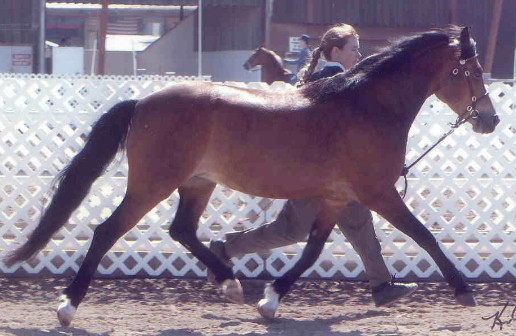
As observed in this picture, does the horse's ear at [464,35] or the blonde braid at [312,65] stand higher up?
the horse's ear at [464,35]

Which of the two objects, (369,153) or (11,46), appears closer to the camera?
(369,153)

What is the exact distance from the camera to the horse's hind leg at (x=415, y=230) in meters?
5.40

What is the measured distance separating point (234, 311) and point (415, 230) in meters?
1.31

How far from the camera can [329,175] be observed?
5.43 meters

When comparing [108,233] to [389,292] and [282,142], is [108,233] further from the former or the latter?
[389,292]

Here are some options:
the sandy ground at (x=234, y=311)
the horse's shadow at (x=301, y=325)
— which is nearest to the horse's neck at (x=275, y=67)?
the sandy ground at (x=234, y=311)

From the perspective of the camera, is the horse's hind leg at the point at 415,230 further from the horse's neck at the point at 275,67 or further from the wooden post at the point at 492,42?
the wooden post at the point at 492,42

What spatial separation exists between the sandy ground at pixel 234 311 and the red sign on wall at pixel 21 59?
24569mm

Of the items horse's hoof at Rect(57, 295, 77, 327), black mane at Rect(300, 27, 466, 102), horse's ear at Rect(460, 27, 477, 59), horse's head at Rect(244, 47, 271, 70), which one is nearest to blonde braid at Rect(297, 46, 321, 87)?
black mane at Rect(300, 27, 466, 102)

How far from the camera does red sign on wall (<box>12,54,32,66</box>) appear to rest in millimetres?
A: 30266

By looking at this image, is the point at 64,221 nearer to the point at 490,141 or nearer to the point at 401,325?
the point at 401,325

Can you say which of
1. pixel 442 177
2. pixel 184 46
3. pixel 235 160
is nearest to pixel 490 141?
pixel 442 177

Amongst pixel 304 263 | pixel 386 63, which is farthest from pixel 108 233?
pixel 386 63

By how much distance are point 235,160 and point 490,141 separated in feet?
7.65
